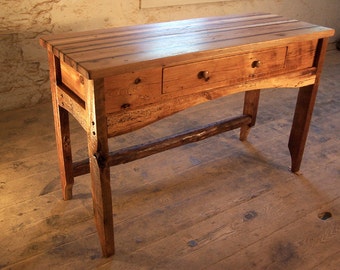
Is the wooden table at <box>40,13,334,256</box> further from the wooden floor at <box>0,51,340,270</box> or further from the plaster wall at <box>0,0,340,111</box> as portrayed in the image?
the plaster wall at <box>0,0,340,111</box>

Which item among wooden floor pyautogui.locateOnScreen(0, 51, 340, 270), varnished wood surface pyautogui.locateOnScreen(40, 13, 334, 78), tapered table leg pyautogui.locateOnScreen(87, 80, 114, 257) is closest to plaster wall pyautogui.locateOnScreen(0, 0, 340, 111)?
wooden floor pyautogui.locateOnScreen(0, 51, 340, 270)

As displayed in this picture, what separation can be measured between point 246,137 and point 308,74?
32.6 inches

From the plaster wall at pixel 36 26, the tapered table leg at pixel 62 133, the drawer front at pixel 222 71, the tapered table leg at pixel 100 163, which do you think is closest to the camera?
the tapered table leg at pixel 100 163

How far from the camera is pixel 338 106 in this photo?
11.5ft

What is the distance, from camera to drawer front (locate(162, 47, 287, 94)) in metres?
1.64

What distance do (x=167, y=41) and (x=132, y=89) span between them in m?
0.35

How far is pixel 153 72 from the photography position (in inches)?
61.8

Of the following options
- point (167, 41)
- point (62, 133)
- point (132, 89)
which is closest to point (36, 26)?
point (62, 133)

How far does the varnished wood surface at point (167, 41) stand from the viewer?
4.89 ft

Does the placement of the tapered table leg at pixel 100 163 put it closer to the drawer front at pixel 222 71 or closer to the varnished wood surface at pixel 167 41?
the varnished wood surface at pixel 167 41

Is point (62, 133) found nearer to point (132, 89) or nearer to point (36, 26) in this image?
point (132, 89)

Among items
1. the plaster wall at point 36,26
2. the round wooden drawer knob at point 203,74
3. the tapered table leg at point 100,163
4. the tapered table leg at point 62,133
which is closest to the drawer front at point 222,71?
the round wooden drawer knob at point 203,74

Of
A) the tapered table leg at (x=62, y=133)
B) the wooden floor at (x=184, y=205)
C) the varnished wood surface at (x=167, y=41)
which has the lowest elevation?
the wooden floor at (x=184, y=205)

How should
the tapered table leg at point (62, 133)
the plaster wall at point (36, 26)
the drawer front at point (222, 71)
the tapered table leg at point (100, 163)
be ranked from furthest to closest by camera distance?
1. the plaster wall at point (36, 26)
2. the tapered table leg at point (62, 133)
3. the drawer front at point (222, 71)
4. the tapered table leg at point (100, 163)
